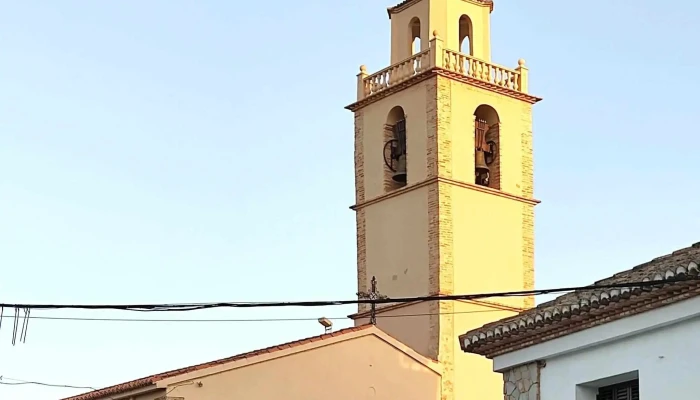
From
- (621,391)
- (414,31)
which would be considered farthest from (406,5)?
(621,391)

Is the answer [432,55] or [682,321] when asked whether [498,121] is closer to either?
[432,55]

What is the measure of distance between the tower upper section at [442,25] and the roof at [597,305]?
2178 cm

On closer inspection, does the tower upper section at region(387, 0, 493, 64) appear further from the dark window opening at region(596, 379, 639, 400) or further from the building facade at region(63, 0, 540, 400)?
the dark window opening at region(596, 379, 639, 400)

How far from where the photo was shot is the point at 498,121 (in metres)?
37.9

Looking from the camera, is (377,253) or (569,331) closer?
(569,331)

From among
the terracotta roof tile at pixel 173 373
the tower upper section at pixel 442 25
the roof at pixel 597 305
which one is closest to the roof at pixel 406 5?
the tower upper section at pixel 442 25

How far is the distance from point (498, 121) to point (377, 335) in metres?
11.2

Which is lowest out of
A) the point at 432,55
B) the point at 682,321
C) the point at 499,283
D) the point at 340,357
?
the point at 682,321

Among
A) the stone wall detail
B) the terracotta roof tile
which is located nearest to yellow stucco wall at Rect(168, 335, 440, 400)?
the terracotta roof tile

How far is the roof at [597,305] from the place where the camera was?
47.2 ft

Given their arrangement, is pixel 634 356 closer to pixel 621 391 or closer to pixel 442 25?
pixel 621 391

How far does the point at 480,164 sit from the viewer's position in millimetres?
37812

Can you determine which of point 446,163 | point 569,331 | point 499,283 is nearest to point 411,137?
point 446,163

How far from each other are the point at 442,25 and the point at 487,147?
10.7 feet
